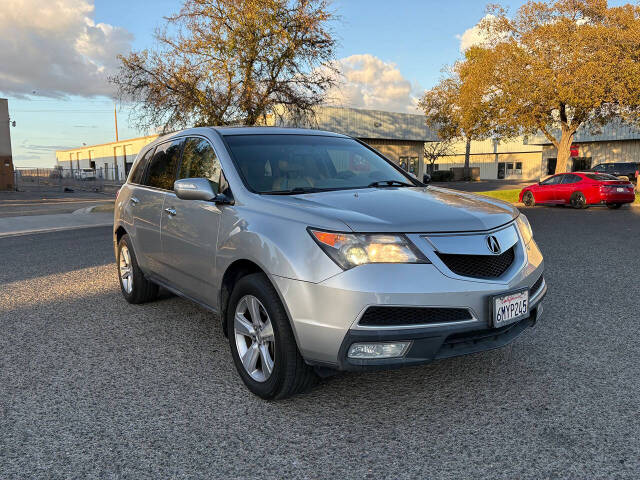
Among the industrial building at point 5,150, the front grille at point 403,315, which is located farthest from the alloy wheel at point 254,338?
the industrial building at point 5,150

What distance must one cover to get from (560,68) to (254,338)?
2451 centimetres

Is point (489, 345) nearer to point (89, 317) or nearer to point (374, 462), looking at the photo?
point (374, 462)

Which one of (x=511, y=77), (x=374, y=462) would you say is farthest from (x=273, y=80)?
(x=374, y=462)

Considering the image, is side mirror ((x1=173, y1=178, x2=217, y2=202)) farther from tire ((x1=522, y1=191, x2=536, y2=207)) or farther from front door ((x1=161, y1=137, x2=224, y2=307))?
tire ((x1=522, y1=191, x2=536, y2=207))

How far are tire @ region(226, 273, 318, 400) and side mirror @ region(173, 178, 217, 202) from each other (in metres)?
0.68

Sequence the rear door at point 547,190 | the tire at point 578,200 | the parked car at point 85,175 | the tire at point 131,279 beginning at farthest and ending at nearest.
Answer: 1. the parked car at point 85,175
2. the rear door at point 547,190
3. the tire at point 578,200
4. the tire at point 131,279

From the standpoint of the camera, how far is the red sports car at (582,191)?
60.5ft

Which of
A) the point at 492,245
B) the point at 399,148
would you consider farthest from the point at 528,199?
the point at 399,148

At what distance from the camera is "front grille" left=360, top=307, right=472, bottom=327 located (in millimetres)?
2758

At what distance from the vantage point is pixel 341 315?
2771 mm

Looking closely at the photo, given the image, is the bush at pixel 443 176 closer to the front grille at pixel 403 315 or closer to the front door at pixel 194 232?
the front door at pixel 194 232

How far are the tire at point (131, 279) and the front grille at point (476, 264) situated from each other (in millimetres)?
3596

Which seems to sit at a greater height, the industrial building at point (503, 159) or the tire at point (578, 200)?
the industrial building at point (503, 159)

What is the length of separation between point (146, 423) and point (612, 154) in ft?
196
